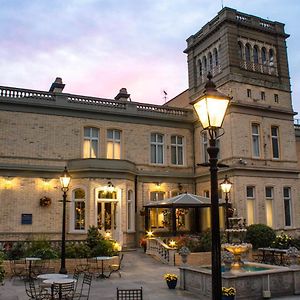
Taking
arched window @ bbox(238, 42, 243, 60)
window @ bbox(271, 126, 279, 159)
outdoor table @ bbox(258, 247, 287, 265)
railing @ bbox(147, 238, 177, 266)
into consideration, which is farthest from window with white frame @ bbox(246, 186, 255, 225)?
arched window @ bbox(238, 42, 243, 60)

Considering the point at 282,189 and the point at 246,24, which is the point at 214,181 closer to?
the point at 282,189

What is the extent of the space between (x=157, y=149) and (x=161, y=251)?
858 centimetres

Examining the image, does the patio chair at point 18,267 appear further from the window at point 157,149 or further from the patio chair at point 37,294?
the window at point 157,149

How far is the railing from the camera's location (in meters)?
19.4

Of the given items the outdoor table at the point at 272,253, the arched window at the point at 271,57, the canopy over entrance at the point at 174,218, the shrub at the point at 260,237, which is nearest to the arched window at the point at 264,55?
the arched window at the point at 271,57

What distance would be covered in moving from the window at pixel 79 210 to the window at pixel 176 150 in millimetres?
7215

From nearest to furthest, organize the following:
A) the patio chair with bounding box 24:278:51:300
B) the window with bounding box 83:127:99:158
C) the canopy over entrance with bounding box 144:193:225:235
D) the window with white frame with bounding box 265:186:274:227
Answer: the patio chair with bounding box 24:278:51:300 < the canopy over entrance with bounding box 144:193:225:235 < the window with white frame with bounding box 265:186:274:227 < the window with bounding box 83:127:99:158

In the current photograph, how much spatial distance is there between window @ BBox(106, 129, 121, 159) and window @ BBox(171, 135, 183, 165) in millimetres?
3961

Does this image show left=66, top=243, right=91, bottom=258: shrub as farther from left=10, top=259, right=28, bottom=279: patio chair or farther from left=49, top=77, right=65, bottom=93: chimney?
left=49, top=77, right=65, bottom=93: chimney

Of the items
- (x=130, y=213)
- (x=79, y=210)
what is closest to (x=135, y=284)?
(x=79, y=210)

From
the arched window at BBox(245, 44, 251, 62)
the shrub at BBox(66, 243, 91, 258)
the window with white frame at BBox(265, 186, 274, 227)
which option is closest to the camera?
the shrub at BBox(66, 243, 91, 258)

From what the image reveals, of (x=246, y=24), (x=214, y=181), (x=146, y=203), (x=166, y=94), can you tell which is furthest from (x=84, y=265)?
(x=166, y=94)

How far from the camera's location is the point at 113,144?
84.5ft

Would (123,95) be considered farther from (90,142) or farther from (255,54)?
(255,54)
